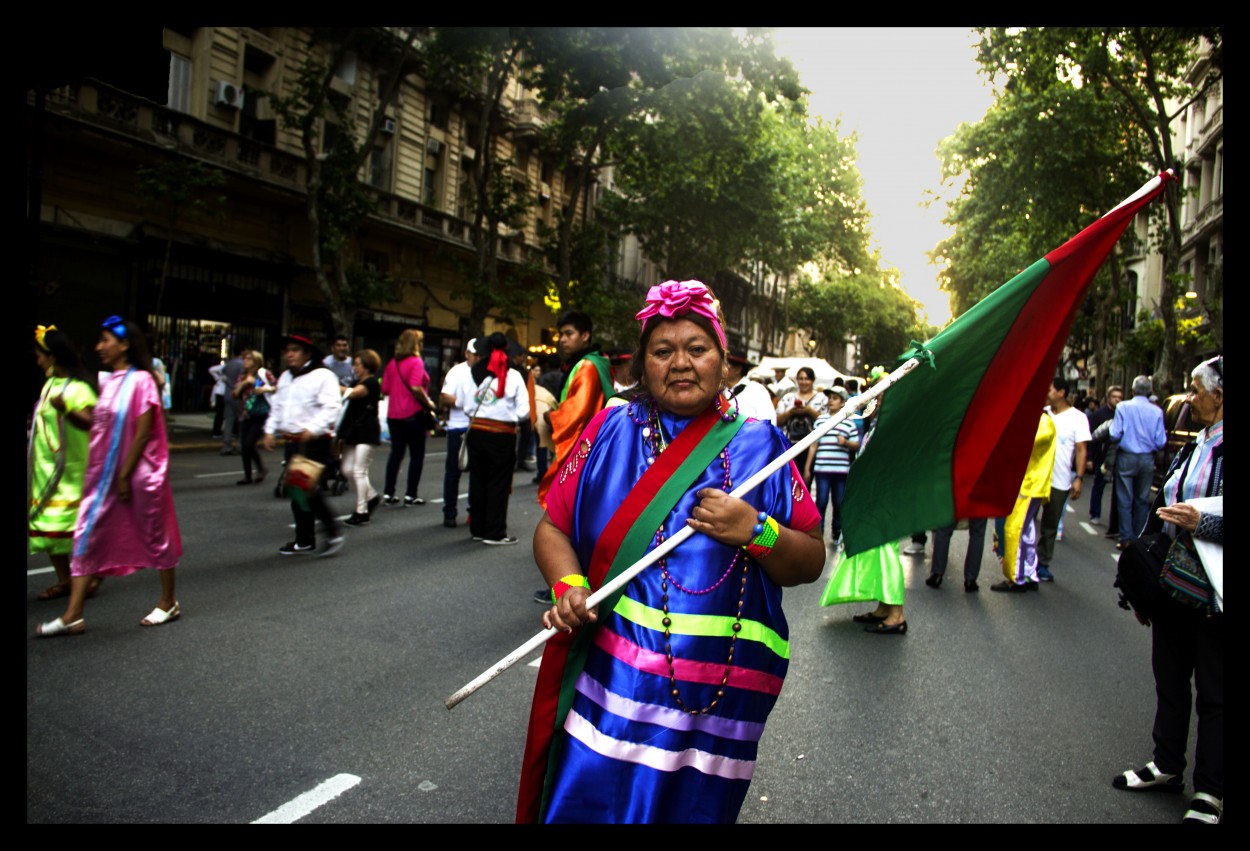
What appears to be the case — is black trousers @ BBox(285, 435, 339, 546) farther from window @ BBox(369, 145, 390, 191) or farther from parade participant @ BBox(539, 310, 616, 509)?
window @ BBox(369, 145, 390, 191)

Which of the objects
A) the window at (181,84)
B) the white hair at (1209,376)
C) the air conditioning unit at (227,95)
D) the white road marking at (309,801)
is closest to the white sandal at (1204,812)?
the white hair at (1209,376)

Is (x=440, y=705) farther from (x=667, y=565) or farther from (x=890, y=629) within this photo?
(x=890, y=629)

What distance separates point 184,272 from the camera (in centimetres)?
2167

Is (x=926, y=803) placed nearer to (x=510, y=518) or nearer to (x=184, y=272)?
(x=510, y=518)

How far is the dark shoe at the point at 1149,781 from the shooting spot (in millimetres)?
3865

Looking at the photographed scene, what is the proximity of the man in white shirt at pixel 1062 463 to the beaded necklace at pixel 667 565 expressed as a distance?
23.7 feet

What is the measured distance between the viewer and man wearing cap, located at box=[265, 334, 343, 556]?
25.8 feet

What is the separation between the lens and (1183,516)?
3424mm

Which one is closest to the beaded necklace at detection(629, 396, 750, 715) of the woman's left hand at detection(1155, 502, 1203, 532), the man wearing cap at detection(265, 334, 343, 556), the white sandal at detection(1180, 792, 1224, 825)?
the woman's left hand at detection(1155, 502, 1203, 532)

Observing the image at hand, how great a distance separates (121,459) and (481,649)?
2.34 metres

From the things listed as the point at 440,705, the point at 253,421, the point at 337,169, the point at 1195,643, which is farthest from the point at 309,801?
the point at 337,169

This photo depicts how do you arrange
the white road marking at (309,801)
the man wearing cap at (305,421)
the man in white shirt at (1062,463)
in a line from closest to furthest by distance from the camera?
the white road marking at (309,801)
the man wearing cap at (305,421)
the man in white shirt at (1062,463)

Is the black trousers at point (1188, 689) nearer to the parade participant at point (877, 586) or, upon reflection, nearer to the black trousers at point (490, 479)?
the parade participant at point (877, 586)

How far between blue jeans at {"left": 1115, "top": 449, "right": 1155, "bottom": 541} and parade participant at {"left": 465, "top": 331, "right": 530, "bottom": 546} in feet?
23.3
